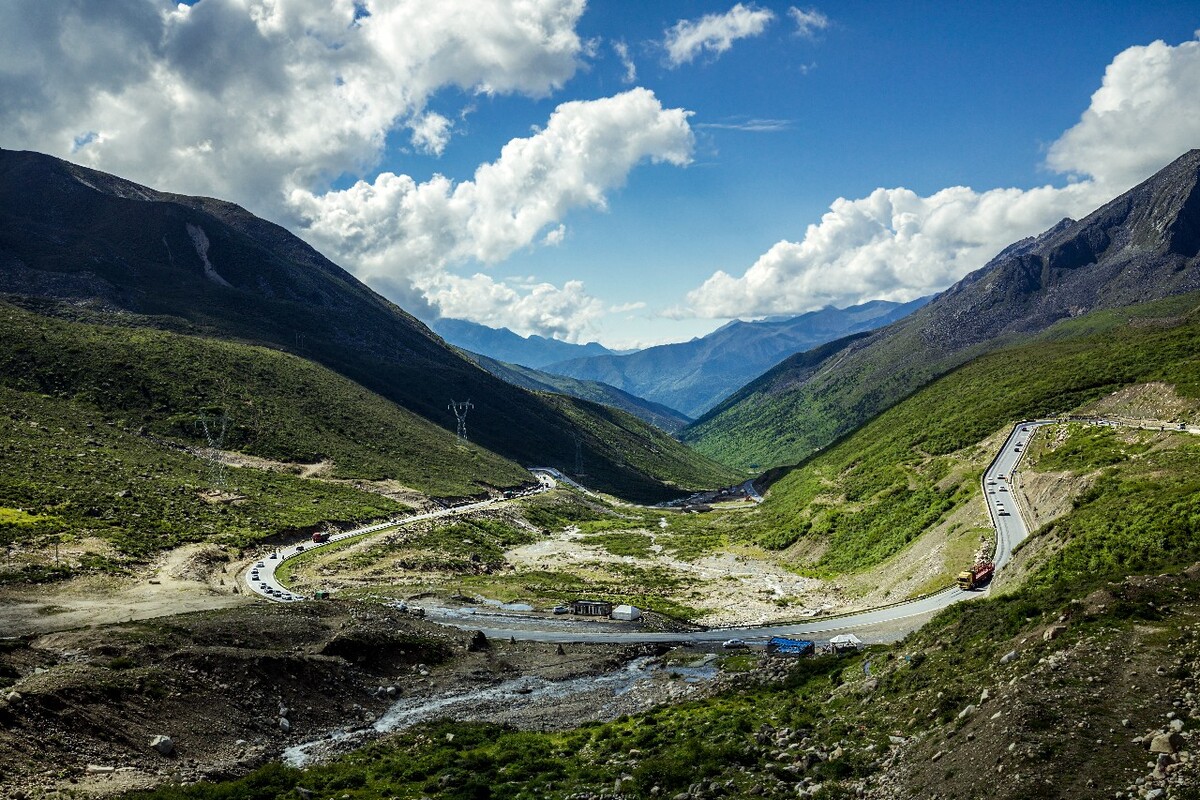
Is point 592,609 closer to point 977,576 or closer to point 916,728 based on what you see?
point 977,576

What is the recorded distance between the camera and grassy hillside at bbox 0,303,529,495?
11112cm

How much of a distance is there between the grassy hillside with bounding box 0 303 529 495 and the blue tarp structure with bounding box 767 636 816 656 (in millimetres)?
90164

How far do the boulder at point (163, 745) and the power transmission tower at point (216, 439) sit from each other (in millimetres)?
72345

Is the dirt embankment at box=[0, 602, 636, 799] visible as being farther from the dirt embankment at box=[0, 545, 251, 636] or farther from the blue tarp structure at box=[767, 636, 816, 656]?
the blue tarp structure at box=[767, 636, 816, 656]

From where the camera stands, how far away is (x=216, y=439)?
4441 inches

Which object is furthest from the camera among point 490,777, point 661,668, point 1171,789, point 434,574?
point 434,574

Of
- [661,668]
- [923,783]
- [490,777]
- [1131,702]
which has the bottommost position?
[661,668]

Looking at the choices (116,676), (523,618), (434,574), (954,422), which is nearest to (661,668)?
(523,618)

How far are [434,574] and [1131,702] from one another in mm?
73517

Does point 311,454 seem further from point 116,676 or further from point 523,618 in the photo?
point 116,676

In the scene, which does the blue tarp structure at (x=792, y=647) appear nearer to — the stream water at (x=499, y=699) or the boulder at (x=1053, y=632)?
the stream water at (x=499, y=699)

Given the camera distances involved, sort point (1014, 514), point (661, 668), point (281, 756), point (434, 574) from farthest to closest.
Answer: point (434, 574) < point (1014, 514) < point (661, 668) < point (281, 756)

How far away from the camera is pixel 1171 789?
Result: 566 inches

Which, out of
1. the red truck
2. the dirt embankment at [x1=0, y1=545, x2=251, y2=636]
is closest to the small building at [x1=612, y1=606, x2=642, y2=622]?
the red truck
